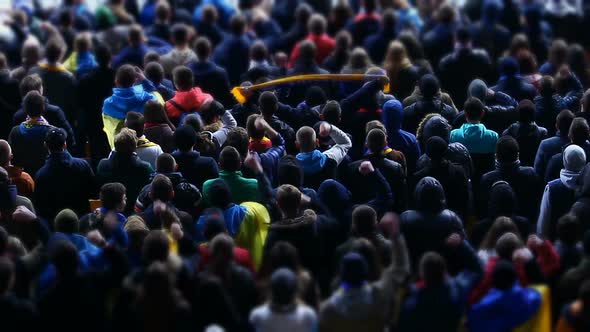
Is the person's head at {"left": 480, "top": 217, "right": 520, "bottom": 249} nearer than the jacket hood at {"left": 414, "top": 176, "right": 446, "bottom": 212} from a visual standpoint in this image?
Yes

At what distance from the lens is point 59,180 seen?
48.0ft

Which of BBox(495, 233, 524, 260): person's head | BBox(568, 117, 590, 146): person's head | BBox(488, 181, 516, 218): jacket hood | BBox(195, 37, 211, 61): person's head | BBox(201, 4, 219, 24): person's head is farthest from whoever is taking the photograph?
BBox(201, 4, 219, 24): person's head

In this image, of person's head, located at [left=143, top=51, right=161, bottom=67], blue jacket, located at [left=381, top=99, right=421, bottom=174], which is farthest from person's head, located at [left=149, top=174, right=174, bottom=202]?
person's head, located at [left=143, top=51, right=161, bottom=67]

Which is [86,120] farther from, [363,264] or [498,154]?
[363,264]

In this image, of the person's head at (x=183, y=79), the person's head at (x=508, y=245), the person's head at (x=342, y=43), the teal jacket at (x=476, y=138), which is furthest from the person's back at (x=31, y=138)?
Result: the person's head at (x=342, y=43)

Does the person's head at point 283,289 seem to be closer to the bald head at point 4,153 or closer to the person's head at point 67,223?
the person's head at point 67,223

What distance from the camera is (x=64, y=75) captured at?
57.9 feet

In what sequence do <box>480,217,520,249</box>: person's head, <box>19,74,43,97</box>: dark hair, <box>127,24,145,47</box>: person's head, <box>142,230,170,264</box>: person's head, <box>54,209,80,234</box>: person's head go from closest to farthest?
1. <box>142,230,170,264</box>: person's head
2. <box>480,217,520,249</box>: person's head
3. <box>54,209,80,234</box>: person's head
4. <box>19,74,43,97</box>: dark hair
5. <box>127,24,145,47</box>: person's head

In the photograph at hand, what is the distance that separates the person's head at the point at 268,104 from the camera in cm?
1546

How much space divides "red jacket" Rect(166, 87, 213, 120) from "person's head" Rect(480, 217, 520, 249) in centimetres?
427

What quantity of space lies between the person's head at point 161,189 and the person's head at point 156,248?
5.11ft

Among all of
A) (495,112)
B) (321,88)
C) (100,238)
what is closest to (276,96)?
(321,88)

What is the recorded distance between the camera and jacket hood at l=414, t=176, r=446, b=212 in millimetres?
13383

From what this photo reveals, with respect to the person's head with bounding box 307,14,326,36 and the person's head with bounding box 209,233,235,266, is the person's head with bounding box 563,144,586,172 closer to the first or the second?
the person's head with bounding box 209,233,235,266
